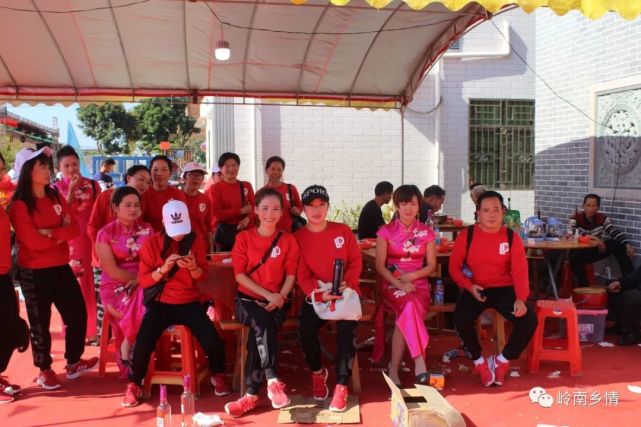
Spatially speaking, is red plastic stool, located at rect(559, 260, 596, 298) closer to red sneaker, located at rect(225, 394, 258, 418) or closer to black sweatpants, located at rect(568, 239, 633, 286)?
black sweatpants, located at rect(568, 239, 633, 286)

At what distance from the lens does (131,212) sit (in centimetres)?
485

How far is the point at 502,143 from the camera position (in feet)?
43.4

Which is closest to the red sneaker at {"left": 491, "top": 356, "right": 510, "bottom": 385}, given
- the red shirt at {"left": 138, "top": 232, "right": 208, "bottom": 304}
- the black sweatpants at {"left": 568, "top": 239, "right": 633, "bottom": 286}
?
the red shirt at {"left": 138, "top": 232, "right": 208, "bottom": 304}

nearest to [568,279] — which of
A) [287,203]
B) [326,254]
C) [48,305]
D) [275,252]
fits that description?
[287,203]

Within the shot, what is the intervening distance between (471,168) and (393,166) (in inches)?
70.6

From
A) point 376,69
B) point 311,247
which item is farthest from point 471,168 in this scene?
point 311,247

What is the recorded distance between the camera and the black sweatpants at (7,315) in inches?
178

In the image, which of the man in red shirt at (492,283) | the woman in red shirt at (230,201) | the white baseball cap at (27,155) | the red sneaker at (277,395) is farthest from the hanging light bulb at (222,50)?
the red sneaker at (277,395)

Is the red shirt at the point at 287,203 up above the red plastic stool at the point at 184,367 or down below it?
above

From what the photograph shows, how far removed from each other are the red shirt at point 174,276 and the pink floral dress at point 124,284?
328mm

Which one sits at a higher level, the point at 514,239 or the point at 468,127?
the point at 468,127

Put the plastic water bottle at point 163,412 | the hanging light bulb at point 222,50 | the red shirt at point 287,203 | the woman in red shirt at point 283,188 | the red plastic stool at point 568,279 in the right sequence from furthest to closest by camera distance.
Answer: the red plastic stool at point 568,279 → the hanging light bulb at point 222,50 → the woman in red shirt at point 283,188 → the red shirt at point 287,203 → the plastic water bottle at point 163,412

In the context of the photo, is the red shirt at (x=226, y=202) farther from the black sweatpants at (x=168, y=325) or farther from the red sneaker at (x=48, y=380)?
the red sneaker at (x=48, y=380)

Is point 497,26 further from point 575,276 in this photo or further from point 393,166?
point 575,276
